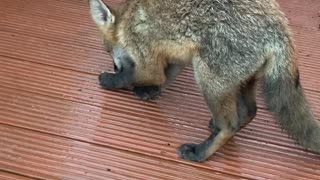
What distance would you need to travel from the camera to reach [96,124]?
2441 mm

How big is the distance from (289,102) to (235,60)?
246 mm

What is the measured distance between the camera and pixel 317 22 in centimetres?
348

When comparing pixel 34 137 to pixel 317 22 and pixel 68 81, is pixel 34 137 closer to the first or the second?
pixel 68 81

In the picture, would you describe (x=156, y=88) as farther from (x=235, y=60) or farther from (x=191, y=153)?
(x=235, y=60)

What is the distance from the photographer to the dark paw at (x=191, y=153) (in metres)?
2.27

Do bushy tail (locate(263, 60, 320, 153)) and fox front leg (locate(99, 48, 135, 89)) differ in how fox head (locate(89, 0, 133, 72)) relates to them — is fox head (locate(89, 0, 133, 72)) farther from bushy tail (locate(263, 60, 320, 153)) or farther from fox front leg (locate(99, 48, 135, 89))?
bushy tail (locate(263, 60, 320, 153))

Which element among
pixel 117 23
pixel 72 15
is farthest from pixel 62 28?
pixel 117 23

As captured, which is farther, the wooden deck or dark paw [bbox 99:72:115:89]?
dark paw [bbox 99:72:115:89]

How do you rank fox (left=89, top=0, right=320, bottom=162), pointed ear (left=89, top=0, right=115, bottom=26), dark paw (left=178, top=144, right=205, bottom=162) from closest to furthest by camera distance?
fox (left=89, top=0, right=320, bottom=162), dark paw (left=178, top=144, right=205, bottom=162), pointed ear (left=89, top=0, right=115, bottom=26)

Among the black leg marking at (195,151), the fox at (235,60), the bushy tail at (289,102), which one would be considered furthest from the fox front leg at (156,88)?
the bushy tail at (289,102)

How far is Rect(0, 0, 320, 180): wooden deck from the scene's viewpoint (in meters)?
2.20

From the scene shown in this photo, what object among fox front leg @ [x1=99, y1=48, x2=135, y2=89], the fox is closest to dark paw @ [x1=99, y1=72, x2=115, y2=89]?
fox front leg @ [x1=99, y1=48, x2=135, y2=89]

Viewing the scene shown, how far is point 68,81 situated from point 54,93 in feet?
0.41

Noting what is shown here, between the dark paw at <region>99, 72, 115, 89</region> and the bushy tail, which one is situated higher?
the bushy tail
